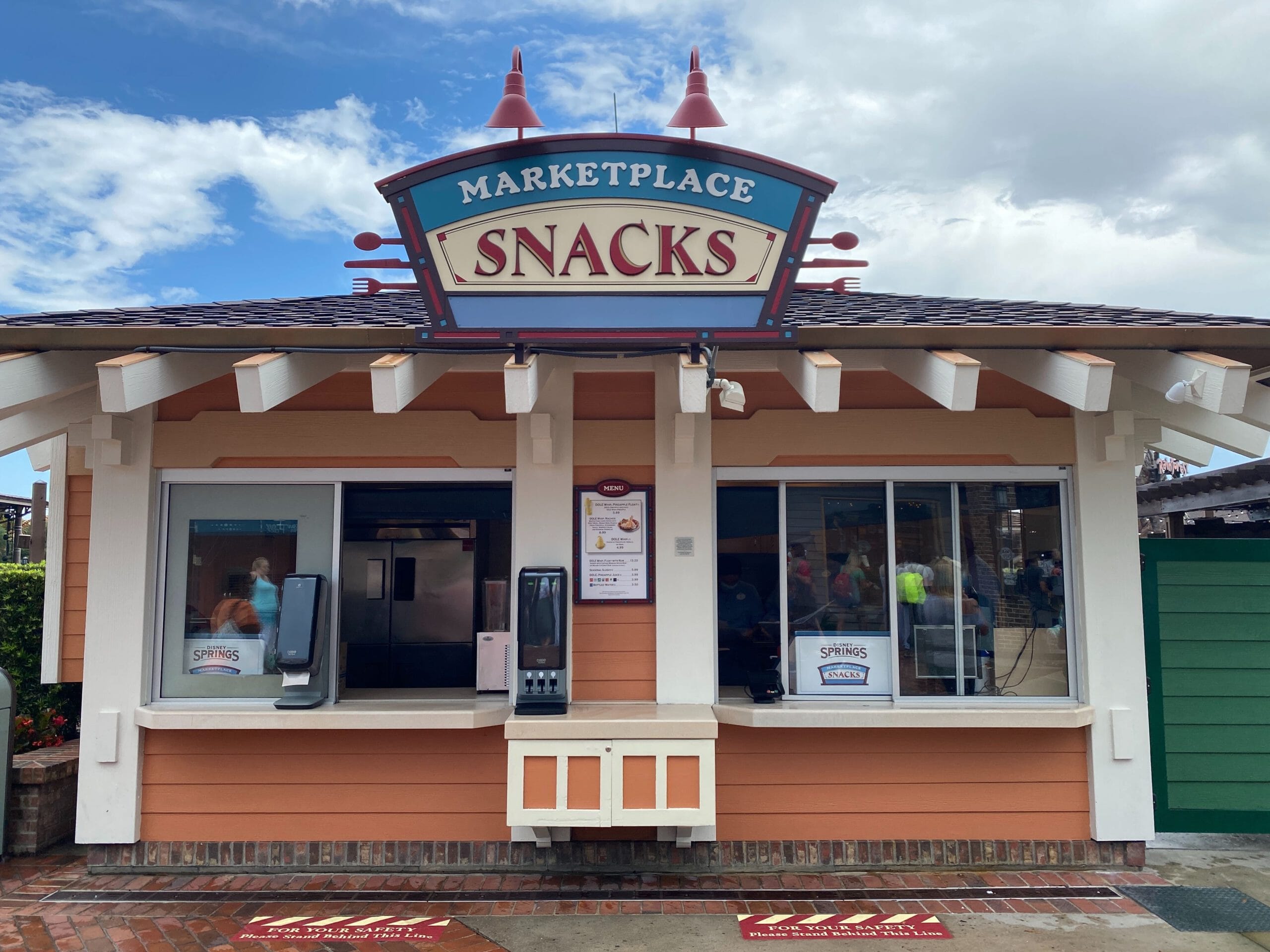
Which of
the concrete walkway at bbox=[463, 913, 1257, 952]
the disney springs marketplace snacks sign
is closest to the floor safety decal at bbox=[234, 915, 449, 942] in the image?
the concrete walkway at bbox=[463, 913, 1257, 952]

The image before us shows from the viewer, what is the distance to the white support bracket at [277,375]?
14.0ft

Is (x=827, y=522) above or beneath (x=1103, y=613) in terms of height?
above

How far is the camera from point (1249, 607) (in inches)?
223

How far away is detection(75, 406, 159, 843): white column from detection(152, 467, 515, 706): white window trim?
5 centimetres

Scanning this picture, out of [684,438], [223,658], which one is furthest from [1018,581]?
[223,658]

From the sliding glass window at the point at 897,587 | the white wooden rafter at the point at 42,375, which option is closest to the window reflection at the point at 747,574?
the sliding glass window at the point at 897,587

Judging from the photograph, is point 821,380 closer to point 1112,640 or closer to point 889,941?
point 1112,640

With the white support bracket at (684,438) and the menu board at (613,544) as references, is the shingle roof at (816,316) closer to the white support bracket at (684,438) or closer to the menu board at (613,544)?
the white support bracket at (684,438)

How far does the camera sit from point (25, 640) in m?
7.15

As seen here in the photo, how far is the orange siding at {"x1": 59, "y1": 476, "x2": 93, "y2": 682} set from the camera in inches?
221

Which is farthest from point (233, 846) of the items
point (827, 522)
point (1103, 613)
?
point (1103, 613)

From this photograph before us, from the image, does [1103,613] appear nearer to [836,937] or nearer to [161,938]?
[836,937]

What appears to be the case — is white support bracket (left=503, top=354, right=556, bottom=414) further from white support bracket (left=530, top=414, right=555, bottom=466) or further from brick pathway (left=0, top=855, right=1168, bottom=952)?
brick pathway (left=0, top=855, right=1168, bottom=952)

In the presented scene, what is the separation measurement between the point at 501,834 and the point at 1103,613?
3.91 meters
